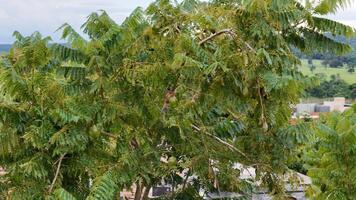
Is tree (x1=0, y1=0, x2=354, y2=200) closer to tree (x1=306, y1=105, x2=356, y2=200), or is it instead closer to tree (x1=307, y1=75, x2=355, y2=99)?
tree (x1=306, y1=105, x2=356, y2=200)

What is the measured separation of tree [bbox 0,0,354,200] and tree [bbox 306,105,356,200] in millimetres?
2295

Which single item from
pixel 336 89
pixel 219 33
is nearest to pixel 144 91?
pixel 219 33

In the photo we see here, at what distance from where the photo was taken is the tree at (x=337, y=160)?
575cm

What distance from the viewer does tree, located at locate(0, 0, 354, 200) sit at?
3221mm

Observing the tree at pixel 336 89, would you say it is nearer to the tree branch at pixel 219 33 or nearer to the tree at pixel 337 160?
the tree at pixel 337 160

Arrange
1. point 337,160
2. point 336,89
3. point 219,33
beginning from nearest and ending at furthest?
point 219,33
point 337,160
point 336,89

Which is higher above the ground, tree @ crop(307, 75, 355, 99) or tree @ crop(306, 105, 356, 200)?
tree @ crop(307, 75, 355, 99)

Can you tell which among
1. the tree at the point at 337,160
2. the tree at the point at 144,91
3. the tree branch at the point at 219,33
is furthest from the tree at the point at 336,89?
the tree branch at the point at 219,33

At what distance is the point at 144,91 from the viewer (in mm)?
3443

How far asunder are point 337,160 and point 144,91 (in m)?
Result: 3.46

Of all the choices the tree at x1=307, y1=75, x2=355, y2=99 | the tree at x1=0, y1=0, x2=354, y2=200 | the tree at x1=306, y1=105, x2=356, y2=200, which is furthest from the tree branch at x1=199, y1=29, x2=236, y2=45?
the tree at x1=307, y1=75, x2=355, y2=99

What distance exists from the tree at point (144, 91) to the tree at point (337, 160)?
7.53ft

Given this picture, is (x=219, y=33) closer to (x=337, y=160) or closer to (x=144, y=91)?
(x=144, y=91)

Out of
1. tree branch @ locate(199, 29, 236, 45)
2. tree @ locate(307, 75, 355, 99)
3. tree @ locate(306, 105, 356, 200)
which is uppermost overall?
tree @ locate(307, 75, 355, 99)
